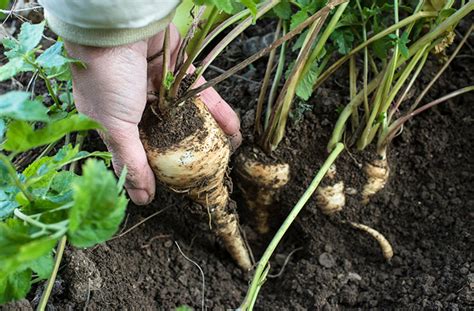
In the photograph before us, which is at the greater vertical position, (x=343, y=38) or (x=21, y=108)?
(x=21, y=108)

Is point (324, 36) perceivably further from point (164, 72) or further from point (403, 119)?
point (164, 72)

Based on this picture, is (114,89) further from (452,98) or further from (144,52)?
(452,98)

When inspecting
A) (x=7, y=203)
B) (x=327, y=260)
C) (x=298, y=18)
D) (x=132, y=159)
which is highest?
(x=298, y=18)

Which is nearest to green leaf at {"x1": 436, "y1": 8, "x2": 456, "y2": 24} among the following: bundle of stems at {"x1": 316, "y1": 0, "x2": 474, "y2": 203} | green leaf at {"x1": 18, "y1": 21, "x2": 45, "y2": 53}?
bundle of stems at {"x1": 316, "y1": 0, "x2": 474, "y2": 203}

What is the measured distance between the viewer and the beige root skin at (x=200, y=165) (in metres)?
1.29

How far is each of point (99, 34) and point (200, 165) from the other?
0.39 meters

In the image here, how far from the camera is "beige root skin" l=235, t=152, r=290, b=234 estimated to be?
1.52m

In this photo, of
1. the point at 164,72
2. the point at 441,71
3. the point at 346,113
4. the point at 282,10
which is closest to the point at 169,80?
the point at 164,72

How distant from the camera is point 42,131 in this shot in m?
0.76

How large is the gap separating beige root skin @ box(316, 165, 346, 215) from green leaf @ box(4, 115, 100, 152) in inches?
32.6

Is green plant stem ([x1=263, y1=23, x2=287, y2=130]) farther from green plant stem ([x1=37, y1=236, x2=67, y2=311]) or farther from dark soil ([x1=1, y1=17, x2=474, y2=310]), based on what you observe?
green plant stem ([x1=37, y1=236, x2=67, y2=311])

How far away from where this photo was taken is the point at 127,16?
103cm

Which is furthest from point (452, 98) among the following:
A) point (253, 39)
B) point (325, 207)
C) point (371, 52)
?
point (253, 39)

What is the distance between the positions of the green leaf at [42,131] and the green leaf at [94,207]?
8cm
